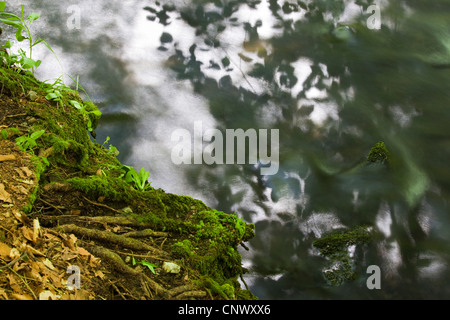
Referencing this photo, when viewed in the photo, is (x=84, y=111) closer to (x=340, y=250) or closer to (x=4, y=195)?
(x=4, y=195)

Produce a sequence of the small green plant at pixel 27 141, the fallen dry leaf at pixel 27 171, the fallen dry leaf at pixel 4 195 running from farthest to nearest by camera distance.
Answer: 1. the small green plant at pixel 27 141
2. the fallen dry leaf at pixel 27 171
3. the fallen dry leaf at pixel 4 195

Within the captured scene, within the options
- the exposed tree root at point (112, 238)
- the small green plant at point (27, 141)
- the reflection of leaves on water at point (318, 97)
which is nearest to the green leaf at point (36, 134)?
the small green plant at point (27, 141)

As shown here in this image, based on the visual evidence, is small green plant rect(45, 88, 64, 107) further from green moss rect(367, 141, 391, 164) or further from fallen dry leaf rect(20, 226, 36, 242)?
green moss rect(367, 141, 391, 164)

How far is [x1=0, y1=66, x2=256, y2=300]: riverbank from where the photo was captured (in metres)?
2.26

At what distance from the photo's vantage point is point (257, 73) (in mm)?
5895

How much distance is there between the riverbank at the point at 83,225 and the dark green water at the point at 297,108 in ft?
4.30

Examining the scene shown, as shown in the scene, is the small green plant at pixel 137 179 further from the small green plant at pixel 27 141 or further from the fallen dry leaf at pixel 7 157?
the fallen dry leaf at pixel 7 157

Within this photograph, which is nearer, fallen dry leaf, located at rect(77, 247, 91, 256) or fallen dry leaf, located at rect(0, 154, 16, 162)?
fallen dry leaf, located at rect(77, 247, 91, 256)

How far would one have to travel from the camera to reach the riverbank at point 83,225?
226 centimetres

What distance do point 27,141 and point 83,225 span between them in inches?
28.6

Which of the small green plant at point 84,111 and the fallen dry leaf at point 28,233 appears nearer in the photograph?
the fallen dry leaf at point 28,233

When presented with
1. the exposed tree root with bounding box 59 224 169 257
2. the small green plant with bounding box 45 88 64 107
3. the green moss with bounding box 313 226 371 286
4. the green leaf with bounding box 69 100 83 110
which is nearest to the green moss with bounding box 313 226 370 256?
the green moss with bounding box 313 226 371 286

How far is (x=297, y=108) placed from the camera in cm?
560

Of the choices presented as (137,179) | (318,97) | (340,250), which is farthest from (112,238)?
(318,97)
